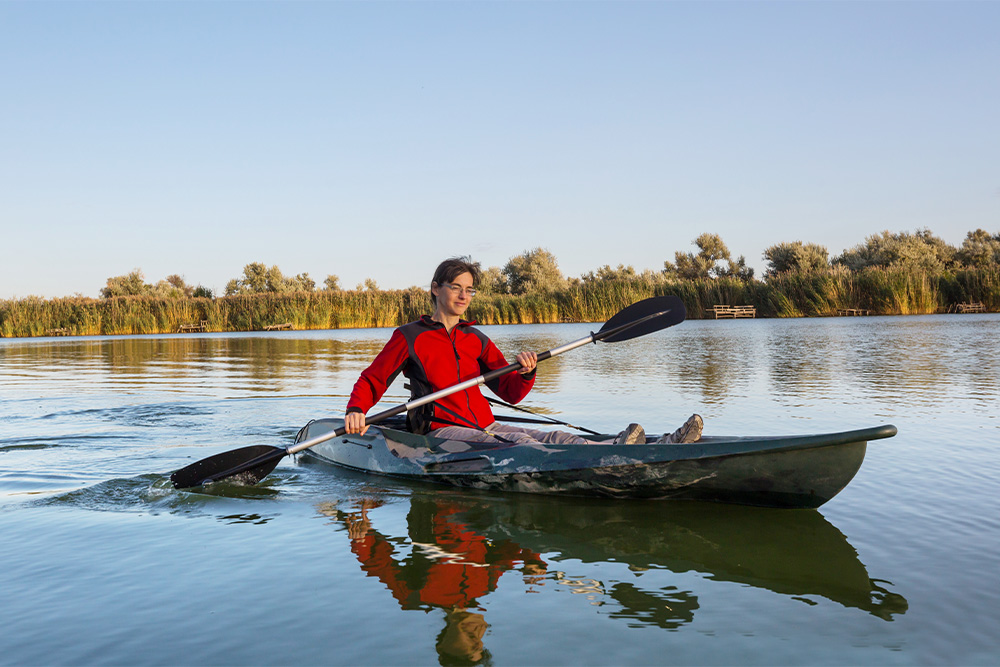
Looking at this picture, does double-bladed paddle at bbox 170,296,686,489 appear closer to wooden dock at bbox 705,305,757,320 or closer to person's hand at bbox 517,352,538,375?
person's hand at bbox 517,352,538,375

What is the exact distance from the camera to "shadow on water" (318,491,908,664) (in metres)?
2.84

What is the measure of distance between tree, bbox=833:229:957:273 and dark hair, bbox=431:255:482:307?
103ft

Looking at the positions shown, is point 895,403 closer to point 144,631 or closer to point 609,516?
point 609,516

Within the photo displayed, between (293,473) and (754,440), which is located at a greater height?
(754,440)

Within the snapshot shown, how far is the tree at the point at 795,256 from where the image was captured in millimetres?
39244

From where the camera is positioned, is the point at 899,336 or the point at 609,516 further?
the point at 899,336

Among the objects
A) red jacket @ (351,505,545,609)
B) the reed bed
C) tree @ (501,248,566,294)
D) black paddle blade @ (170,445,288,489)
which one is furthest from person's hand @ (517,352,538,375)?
tree @ (501,248,566,294)

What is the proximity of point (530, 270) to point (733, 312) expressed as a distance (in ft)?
74.0

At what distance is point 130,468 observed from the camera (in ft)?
18.3

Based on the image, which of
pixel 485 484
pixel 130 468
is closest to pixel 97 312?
pixel 130 468

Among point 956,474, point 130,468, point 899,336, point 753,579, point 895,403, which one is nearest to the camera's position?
point 753,579

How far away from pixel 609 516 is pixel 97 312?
107 feet

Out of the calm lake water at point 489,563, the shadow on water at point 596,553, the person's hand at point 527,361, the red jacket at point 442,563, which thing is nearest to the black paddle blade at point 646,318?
the person's hand at point 527,361

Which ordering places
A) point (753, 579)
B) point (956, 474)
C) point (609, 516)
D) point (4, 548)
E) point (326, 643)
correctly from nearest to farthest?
point (326, 643)
point (753, 579)
point (4, 548)
point (609, 516)
point (956, 474)
